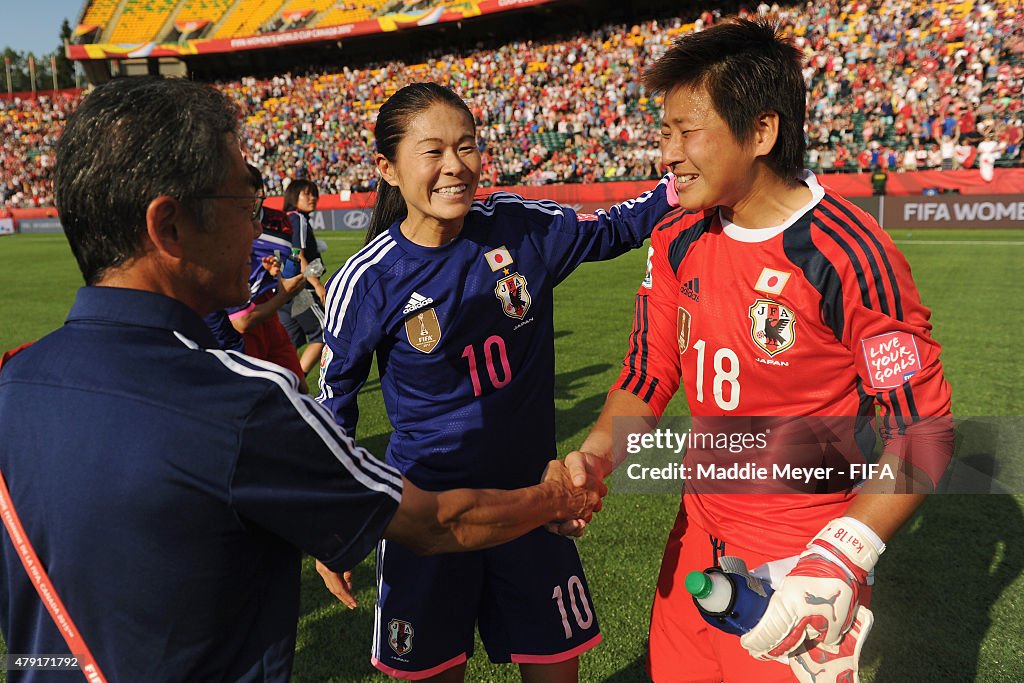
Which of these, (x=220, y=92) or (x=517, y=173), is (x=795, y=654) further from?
(x=517, y=173)

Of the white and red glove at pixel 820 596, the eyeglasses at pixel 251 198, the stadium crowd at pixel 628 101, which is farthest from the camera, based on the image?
the stadium crowd at pixel 628 101

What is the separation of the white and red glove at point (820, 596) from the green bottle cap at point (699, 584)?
0.48ft

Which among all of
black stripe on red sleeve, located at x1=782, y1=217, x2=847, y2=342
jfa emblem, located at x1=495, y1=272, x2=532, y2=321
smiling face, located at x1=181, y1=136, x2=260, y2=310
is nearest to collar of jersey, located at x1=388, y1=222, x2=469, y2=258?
jfa emblem, located at x1=495, y1=272, x2=532, y2=321

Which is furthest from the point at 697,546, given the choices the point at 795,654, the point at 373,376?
the point at 373,376

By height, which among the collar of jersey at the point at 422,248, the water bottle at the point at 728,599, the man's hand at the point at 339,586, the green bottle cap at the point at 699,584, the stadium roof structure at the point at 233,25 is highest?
the stadium roof structure at the point at 233,25

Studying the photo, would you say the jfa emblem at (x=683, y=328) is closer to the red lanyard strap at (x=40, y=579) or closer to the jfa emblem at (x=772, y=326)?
the jfa emblem at (x=772, y=326)

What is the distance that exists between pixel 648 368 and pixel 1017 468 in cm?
492

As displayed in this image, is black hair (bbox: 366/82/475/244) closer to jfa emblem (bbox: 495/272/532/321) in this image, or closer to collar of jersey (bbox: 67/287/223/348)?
jfa emblem (bbox: 495/272/532/321)

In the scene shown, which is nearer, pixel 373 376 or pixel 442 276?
pixel 442 276

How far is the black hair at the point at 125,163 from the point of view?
1.58m

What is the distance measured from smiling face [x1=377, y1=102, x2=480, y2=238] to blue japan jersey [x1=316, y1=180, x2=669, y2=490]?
5.9 inches

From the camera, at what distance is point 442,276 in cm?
299

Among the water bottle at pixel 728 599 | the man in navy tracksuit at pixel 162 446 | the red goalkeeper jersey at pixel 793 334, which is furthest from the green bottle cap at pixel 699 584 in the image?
the man in navy tracksuit at pixel 162 446

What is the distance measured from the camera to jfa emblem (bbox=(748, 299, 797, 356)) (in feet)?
7.52
